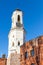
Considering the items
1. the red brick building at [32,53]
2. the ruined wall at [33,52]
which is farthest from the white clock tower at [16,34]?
the ruined wall at [33,52]

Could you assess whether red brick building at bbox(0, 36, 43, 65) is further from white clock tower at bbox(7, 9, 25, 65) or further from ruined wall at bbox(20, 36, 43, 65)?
white clock tower at bbox(7, 9, 25, 65)

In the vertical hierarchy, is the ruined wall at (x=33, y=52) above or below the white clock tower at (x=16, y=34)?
below

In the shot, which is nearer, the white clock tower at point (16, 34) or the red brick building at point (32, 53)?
the red brick building at point (32, 53)

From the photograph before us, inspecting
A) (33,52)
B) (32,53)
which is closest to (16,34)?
(32,53)

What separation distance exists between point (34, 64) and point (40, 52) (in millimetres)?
3061

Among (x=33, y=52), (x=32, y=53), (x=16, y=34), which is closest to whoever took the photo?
(x=33, y=52)

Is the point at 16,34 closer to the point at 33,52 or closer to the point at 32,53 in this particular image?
the point at 32,53

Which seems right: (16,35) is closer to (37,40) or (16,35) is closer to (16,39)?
(16,39)

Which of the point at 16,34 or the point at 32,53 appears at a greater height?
the point at 16,34

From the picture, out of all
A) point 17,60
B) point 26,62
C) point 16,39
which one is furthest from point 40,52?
point 16,39

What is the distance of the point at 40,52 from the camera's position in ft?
135

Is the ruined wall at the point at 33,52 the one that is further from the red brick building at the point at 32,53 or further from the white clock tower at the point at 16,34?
the white clock tower at the point at 16,34

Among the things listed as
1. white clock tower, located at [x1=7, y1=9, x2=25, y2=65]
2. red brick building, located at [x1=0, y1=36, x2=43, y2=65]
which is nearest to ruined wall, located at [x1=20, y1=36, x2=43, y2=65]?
red brick building, located at [x1=0, y1=36, x2=43, y2=65]

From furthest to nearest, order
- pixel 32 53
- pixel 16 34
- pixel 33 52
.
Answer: pixel 16 34 → pixel 32 53 → pixel 33 52
